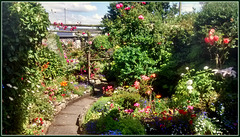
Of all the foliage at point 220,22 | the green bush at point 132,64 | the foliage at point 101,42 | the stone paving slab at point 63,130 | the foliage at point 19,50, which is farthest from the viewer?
the foliage at point 101,42

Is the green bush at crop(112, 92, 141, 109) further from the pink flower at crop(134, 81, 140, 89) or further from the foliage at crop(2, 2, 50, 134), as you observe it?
the foliage at crop(2, 2, 50, 134)

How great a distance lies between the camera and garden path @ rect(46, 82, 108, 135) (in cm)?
450

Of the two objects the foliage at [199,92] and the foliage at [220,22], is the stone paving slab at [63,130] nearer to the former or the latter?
the foliage at [199,92]

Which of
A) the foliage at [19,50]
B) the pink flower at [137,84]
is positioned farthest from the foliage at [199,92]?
the foliage at [19,50]

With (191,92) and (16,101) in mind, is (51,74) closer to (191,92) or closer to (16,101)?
(16,101)

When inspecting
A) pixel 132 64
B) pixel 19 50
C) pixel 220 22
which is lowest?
pixel 132 64

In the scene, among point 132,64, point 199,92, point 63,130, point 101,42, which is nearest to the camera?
point 63,130

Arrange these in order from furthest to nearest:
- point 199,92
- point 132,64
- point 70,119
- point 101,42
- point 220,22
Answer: point 101,42
point 132,64
point 220,22
point 70,119
point 199,92

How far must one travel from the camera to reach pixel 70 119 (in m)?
5.09

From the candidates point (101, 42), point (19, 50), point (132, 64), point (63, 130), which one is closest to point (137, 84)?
point (132, 64)

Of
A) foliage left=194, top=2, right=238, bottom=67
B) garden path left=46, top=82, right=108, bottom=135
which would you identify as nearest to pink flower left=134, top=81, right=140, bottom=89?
garden path left=46, top=82, right=108, bottom=135

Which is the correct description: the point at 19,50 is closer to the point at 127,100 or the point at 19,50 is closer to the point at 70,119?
the point at 70,119

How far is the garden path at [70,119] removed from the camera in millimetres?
4497

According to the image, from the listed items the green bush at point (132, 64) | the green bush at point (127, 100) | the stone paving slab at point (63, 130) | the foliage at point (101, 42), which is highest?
the foliage at point (101, 42)
